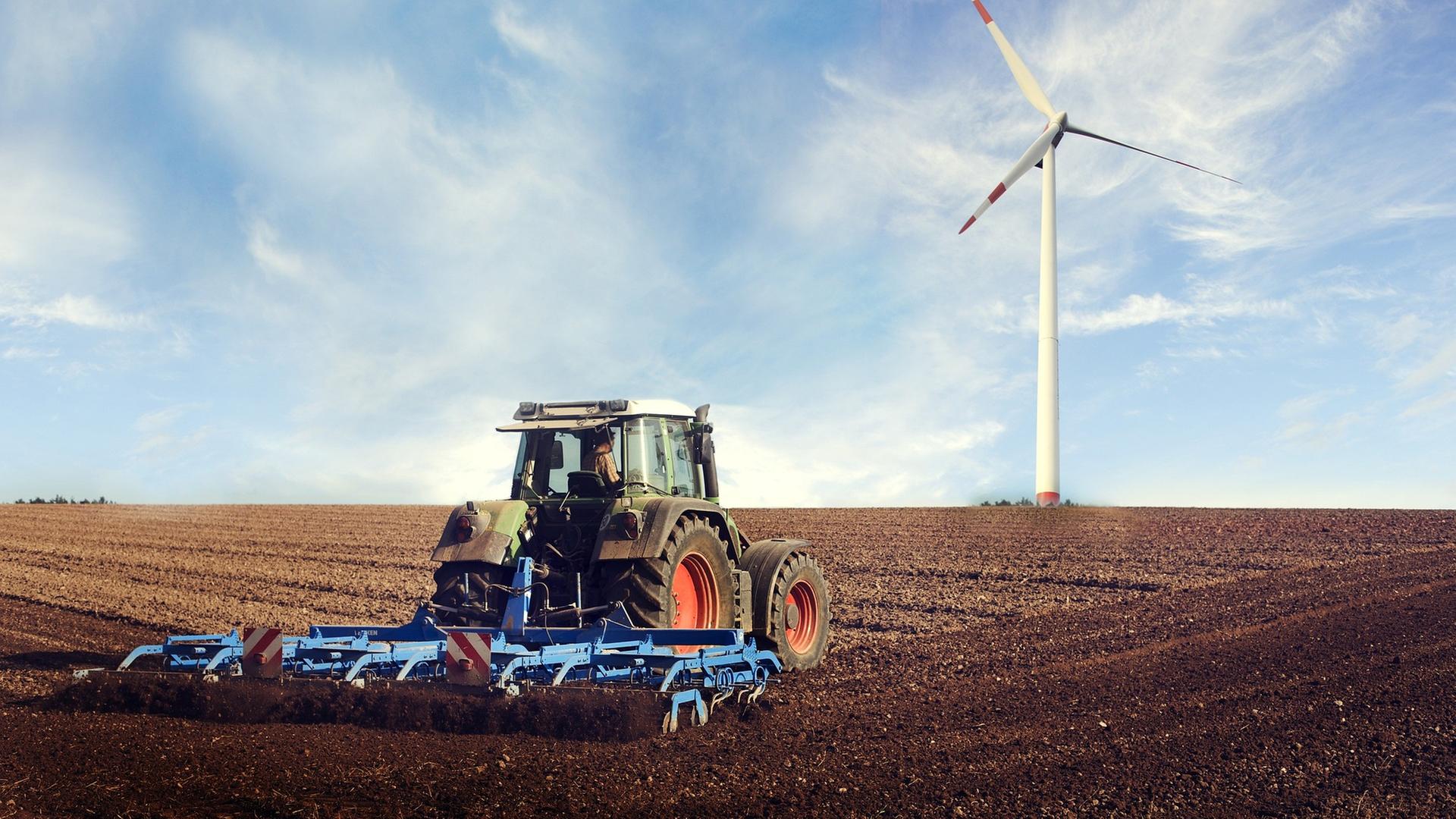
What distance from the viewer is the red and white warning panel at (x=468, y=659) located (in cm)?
642

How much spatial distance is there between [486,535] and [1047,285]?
18692 millimetres

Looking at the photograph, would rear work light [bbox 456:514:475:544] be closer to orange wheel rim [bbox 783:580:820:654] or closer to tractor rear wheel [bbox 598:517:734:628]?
tractor rear wheel [bbox 598:517:734:628]


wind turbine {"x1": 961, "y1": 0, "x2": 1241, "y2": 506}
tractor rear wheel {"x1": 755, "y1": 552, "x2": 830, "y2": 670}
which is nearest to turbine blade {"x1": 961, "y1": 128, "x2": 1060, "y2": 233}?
wind turbine {"x1": 961, "y1": 0, "x2": 1241, "y2": 506}

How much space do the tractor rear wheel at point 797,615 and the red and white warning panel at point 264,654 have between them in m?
3.63

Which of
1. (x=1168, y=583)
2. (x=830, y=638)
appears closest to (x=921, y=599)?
A: (x=830, y=638)

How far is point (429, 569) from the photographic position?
18047 millimetres

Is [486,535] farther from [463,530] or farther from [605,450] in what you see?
[605,450]

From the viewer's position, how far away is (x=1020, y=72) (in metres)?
25.5

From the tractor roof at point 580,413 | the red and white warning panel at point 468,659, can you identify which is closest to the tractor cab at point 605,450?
the tractor roof at point 580,413

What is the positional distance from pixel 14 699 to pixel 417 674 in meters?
3.05

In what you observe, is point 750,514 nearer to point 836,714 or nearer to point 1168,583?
point 1168,583

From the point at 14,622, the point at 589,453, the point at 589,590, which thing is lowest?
the point at 14,622

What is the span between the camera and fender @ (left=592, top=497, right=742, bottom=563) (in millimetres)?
7352

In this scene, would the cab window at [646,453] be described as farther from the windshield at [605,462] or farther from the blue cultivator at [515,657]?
the blue cultivator at [515,657]
